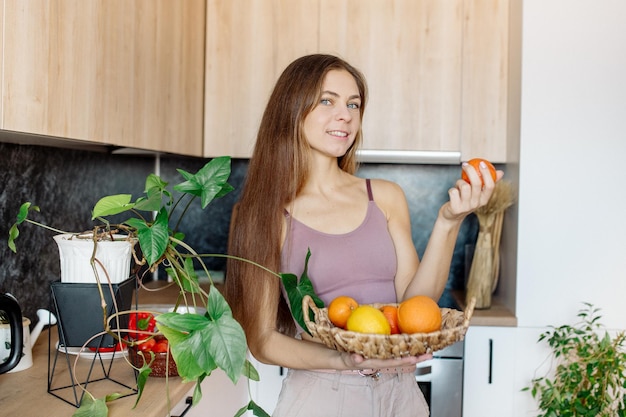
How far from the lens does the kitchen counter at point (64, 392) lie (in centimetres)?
129

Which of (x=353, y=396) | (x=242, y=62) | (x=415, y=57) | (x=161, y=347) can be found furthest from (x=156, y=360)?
(x=415, y=57)

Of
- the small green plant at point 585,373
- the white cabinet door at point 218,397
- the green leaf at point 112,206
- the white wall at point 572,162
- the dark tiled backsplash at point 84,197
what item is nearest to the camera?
the green leaf at point 112,206

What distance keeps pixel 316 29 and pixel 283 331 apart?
1465 millimetres

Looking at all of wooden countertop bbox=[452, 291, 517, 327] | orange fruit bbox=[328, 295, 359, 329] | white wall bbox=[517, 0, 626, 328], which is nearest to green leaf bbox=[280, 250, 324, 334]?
orange fruit bbox=[328, 295, 359, 329]

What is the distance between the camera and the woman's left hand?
1319mm

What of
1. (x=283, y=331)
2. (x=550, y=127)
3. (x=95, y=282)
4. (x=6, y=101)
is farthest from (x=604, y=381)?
(x=6, y=101)

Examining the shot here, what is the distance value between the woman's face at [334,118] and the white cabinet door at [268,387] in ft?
3.91

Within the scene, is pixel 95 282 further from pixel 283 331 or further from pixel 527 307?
pixel 527 307

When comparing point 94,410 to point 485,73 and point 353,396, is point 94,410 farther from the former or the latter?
point 485,73

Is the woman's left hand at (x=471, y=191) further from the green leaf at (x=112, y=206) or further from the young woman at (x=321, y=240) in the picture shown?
the green leaf at (x=112, y=206)

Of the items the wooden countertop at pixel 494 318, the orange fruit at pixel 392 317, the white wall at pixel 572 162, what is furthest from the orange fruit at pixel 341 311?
the white wall at pixel 572 162

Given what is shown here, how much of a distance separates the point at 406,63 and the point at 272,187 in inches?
51.9

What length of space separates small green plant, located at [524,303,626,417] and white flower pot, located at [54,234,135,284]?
1.60 metres

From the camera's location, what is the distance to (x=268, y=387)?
8.41 feet
